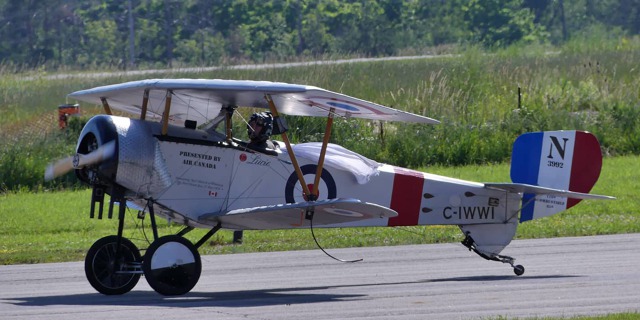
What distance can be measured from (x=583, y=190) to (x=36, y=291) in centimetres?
616

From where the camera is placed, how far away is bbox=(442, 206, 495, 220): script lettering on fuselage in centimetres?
1256

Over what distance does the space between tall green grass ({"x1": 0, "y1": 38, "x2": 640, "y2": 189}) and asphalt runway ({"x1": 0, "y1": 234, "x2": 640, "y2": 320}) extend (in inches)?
356

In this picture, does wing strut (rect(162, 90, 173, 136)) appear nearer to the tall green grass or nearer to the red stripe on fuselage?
the red stripe on fuselage

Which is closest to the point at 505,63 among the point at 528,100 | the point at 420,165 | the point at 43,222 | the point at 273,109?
the point at 528,100

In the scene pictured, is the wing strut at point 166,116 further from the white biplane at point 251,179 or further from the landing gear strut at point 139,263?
the landing gear strut at point 139,263

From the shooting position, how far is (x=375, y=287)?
11734mm

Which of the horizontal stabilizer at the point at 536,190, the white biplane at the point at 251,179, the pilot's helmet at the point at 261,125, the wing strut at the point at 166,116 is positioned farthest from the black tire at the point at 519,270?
the wing strut at the point at 166,116

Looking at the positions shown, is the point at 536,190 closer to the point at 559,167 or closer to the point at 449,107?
the point at 559,167

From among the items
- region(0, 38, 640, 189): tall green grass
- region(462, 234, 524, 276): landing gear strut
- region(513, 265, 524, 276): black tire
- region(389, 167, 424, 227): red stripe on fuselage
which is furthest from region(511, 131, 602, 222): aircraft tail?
region(0, 38, 640, 189): tall green grass

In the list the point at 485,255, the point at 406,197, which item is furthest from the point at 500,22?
the point at 406,197

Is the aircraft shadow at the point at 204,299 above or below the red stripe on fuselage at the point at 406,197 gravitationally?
below

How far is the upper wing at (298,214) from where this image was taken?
1080cm

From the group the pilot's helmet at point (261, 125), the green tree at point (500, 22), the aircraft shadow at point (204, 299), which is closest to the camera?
the aircraft shadow at point (204, 299)

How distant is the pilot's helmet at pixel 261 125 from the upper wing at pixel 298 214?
0.90 m
